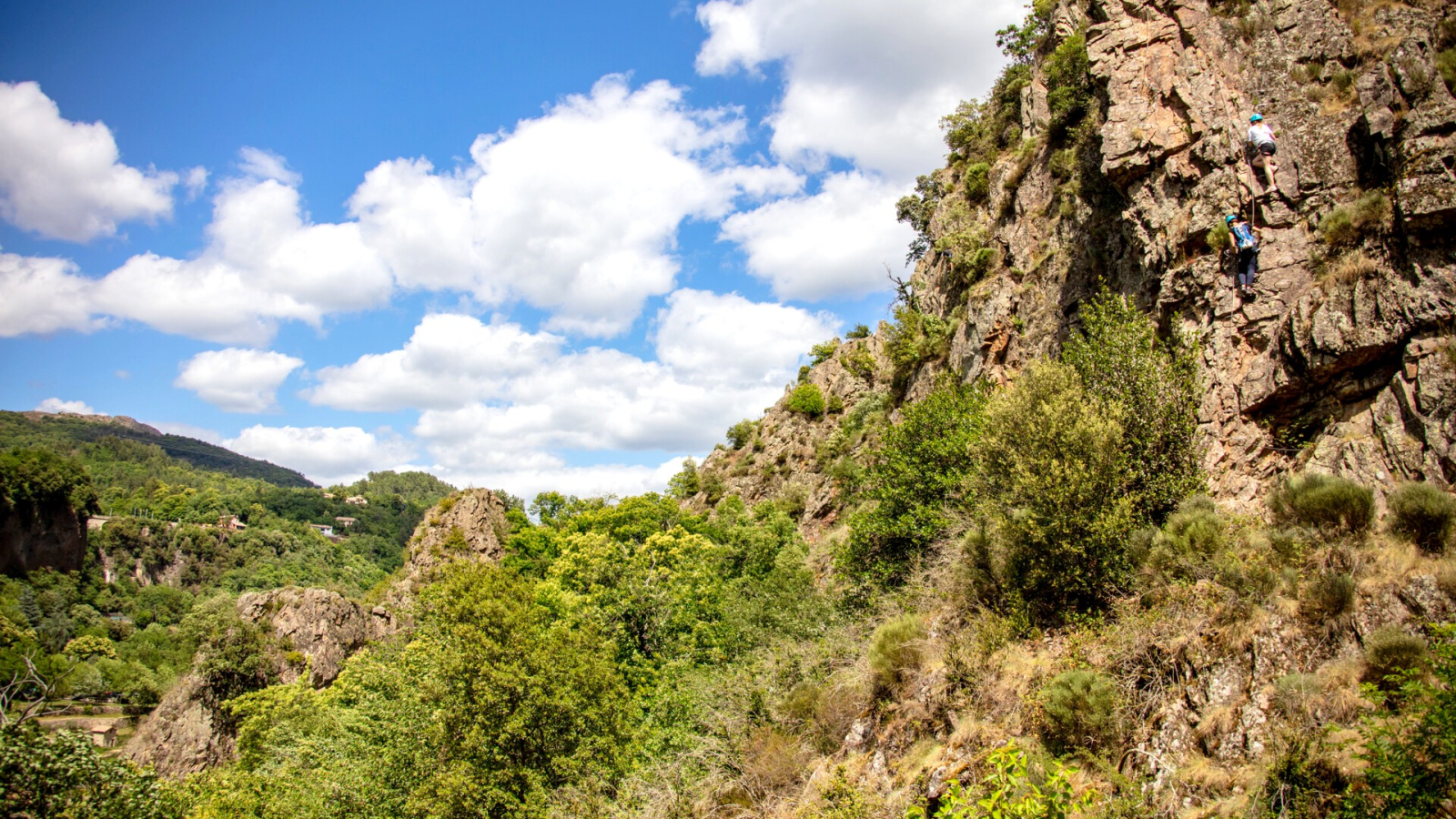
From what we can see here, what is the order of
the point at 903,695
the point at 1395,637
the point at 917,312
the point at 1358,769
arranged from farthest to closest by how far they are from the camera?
the point at 917,312, the point at 903,695, the point at 1395,637, the point at 1358,769

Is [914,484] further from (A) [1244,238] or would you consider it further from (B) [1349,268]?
(B) [1349,268]

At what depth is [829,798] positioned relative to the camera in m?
10.4

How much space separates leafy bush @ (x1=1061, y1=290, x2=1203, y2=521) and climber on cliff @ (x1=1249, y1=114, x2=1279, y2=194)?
12.2 feet

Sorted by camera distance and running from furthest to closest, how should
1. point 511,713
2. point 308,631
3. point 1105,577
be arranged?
point 308,631 → point 511,713 → point 1105,577

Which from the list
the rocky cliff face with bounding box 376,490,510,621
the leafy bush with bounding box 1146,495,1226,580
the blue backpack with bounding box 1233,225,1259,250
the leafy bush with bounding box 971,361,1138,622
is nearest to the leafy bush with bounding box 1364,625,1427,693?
the leafy bush with bounding box 1146,495,1226,580

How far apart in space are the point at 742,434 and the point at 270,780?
1818 inches

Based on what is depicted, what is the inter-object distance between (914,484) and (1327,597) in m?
12.8

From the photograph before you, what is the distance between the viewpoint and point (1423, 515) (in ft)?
28.6

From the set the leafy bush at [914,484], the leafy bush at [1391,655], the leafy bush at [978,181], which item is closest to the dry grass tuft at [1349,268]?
the leafy bush at [1391,655]

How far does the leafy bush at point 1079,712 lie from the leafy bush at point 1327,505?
12.7ft

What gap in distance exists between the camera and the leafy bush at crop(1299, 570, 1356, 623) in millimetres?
8586

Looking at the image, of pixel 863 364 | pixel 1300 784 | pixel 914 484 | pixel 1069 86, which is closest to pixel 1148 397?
pixel 1300 784

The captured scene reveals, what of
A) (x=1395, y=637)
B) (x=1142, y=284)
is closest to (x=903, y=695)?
(x=1395, y=637)

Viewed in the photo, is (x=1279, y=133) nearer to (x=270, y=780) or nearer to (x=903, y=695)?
(x=903, y=695)
